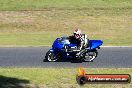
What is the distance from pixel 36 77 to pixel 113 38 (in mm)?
13205

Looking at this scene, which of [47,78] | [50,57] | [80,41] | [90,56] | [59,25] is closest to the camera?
[47,78]

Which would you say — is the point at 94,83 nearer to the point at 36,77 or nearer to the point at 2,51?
the point at 36,77

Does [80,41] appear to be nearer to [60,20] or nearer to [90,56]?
[90,56]

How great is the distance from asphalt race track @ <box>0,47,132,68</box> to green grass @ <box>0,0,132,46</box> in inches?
85.0

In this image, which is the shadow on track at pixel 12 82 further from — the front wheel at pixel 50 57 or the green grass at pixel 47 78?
the front wheel at pixel 50 57

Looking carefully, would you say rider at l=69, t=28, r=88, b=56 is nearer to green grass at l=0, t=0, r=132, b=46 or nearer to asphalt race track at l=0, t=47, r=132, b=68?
asphalt race track at l=0, t=47, r=132, b=68

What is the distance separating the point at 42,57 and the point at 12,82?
23.3 feet

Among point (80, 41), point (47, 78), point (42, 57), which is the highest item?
point (47, 78)

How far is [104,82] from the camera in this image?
47.3 ft

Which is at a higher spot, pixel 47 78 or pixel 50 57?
pixel 47 78

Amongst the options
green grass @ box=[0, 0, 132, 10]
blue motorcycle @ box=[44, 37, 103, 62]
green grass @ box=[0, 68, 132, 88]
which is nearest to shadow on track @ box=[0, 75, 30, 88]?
green grass @ box=[0, 68, 132, 88]

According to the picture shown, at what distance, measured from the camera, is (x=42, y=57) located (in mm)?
22250

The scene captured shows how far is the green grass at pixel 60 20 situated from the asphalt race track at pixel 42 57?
7.08 feet

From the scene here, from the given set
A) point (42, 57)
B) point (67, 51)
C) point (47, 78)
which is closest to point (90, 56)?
point (67, 51)
